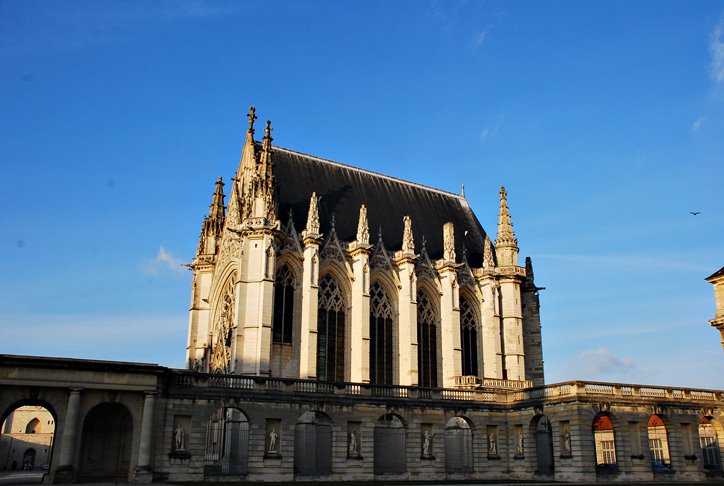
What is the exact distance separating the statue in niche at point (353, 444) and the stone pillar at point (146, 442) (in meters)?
9.28

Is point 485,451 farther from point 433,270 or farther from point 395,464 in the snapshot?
point 433,270

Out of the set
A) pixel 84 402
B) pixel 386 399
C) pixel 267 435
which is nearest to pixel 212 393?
pixel 267 435

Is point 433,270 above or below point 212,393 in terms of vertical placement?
above

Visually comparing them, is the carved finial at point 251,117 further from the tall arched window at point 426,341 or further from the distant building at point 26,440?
the distant building at point 26,440

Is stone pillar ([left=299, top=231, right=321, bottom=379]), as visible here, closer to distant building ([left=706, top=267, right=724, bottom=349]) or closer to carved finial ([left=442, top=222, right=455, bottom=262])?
carved finial ([left=442, top=222, right=455, bottom=262])

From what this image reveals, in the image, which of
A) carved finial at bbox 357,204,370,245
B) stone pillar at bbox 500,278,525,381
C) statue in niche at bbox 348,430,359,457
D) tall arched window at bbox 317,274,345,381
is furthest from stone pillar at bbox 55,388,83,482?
stone pillar at bbox 500,278,525,381

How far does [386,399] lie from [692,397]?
650 inches

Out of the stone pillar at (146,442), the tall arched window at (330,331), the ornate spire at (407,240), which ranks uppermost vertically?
the ornate spire at (407,240)

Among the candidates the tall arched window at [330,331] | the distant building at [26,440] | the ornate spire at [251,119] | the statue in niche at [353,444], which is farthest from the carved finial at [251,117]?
the distant building at [26,440]

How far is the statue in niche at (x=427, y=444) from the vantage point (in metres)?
34.6

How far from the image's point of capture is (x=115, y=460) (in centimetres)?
3042

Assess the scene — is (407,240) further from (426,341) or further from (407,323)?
(426,341)

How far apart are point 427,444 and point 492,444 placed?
4214mm

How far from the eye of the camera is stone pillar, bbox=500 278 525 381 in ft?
153
